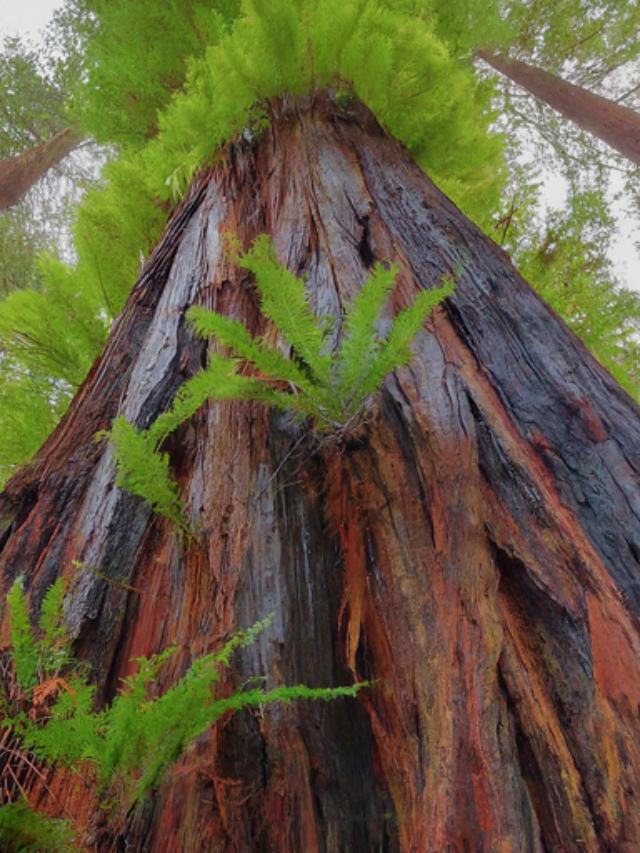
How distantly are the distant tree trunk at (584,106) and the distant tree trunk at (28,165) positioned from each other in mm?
4862

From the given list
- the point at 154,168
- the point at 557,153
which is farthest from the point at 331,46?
the point at 557,153

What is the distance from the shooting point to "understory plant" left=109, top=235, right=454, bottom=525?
1.16 metres

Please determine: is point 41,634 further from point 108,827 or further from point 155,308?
point 155,308

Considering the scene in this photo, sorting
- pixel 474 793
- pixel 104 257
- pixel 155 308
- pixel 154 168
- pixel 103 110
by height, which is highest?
pixel 103 110

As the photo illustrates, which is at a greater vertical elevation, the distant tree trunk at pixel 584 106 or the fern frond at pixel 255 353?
the distant tree trunk at pixel 584 106

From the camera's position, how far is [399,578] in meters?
1.11

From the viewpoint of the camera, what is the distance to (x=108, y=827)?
36.7 inches

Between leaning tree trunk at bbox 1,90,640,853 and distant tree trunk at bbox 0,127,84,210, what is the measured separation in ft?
14.8

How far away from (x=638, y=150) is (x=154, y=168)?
469 centimetres

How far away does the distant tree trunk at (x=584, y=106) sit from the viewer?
4922 millimetres

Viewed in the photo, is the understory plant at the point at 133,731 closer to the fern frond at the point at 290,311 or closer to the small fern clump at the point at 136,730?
the small fern clump at the point at 136,730

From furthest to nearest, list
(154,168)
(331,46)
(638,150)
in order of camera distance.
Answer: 1. (638,150)
2. (154,168)
3. (331,46)

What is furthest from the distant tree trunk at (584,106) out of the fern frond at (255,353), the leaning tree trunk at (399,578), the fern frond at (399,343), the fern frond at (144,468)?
the fern frond at (144,468)

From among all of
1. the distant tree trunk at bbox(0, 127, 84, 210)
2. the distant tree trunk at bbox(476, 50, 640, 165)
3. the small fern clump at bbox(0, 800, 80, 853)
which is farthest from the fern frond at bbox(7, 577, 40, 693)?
the distant tree trunk at bbox(476, 50, 640, 165)
